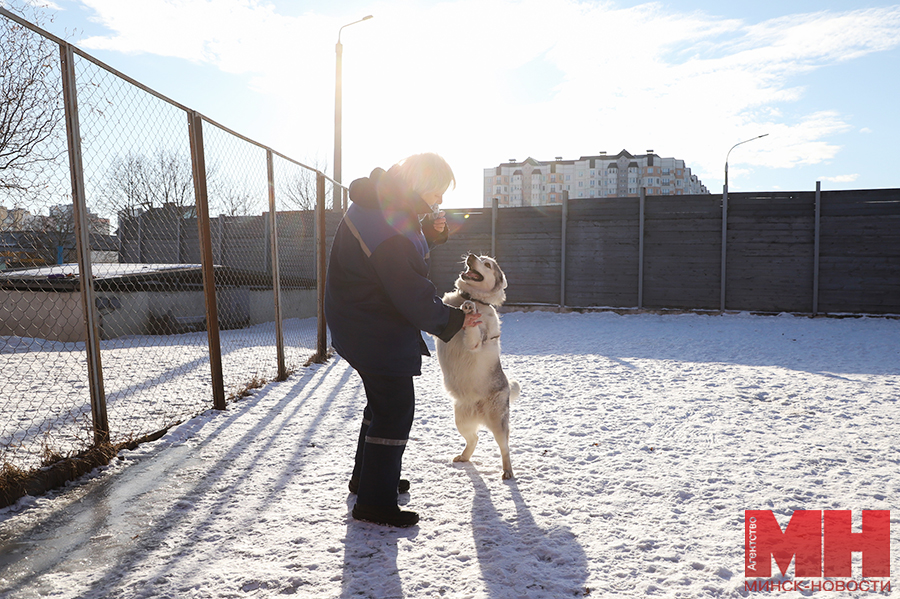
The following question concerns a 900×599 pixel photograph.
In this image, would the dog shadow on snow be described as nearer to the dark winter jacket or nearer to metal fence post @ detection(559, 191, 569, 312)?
the dark winter jacket

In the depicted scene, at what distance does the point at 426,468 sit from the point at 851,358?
22.0ft

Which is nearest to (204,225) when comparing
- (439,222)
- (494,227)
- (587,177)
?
(439,222)

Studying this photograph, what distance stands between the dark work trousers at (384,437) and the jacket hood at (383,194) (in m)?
0.81

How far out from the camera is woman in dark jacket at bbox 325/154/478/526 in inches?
95.7

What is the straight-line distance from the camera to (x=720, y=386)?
5.67 m

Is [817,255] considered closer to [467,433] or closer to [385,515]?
[467,433]

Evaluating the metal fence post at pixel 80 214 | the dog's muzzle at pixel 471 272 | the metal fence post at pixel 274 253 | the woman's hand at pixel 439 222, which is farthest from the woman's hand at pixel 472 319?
the metal fence post at pixel 274 253

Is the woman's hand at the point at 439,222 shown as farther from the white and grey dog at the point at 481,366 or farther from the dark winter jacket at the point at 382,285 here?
the dark winter jacket at the point at 382,285

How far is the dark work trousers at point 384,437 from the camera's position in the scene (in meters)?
2.54

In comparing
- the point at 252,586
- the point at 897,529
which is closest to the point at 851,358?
the point at 897,529

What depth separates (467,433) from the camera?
11.4ft

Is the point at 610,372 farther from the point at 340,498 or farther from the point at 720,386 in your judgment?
the point at 340,498

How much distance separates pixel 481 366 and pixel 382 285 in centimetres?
114

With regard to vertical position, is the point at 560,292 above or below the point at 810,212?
below
